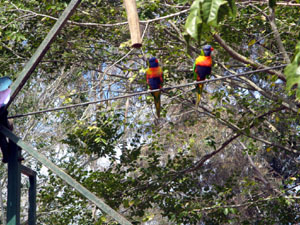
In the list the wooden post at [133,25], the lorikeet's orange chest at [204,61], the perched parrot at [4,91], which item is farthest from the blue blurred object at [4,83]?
the lorikeet's orange chest at [204,61]

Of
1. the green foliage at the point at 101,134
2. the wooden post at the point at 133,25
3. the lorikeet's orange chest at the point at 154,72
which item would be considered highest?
the wooden post at the point at 133,25

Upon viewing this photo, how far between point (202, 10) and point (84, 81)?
23.5 ft

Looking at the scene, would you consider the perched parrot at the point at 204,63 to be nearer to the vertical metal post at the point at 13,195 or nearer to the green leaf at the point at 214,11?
the vertical metal post at the point at 13,195

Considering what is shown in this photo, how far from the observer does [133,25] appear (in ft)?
7.63

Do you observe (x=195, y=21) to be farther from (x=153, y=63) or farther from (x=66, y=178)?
(x=153, y=63)

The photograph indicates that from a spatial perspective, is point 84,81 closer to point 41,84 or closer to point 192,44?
point 41,84

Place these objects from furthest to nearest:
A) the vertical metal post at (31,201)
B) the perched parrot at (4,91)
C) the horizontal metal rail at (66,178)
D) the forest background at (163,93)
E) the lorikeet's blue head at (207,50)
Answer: the forest background at (163,93), the lorikeet's blue head at (207,50), the vertical metal post at (31,201), the perched parrot at (4,91), the horizontal metal rail at (66,178)

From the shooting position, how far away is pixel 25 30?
571 cm

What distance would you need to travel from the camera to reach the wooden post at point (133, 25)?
2.29 metres

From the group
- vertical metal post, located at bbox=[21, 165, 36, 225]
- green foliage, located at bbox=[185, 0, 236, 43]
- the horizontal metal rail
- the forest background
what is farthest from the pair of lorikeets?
green foliage, located at bbox=[185, 0, 236, 43]

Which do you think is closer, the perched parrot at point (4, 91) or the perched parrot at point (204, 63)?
the perched parrot at point (4, 91)

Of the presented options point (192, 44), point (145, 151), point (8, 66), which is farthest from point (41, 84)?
point (192, 44)

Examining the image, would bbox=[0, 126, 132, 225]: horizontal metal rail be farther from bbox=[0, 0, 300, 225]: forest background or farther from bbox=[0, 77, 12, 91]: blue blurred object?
bbox=[0, 0, 300, 225]: forest background

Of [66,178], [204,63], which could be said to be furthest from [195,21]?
[204,63]
